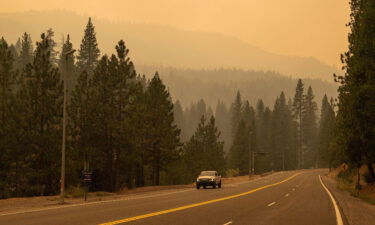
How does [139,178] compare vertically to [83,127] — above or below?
below

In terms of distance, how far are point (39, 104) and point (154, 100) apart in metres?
18.8

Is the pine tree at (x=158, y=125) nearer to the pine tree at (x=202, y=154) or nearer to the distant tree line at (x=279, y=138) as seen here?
the pine tree at (x=202, y=154)

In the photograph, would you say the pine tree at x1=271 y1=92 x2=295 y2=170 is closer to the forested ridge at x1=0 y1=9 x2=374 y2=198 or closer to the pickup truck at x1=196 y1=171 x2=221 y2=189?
the forested ridge at x1=0 y1=9 x2=374 y2=198

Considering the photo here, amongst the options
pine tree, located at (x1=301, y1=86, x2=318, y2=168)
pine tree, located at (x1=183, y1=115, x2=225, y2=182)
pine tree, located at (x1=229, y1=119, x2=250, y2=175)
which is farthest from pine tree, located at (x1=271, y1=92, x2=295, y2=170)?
pine tree, located at (x1=183, y1=115, x2=225, y2=182)

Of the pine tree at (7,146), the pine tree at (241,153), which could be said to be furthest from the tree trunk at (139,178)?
the pine tree at (241,153)

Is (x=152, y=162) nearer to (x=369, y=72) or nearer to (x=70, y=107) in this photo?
(x=70, y=107)

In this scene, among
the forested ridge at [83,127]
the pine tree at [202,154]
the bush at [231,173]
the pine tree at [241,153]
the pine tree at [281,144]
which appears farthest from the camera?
the pine tree at [281,144]

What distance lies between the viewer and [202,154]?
294 ft

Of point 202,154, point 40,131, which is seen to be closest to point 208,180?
point 40,131

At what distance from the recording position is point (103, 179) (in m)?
53.4

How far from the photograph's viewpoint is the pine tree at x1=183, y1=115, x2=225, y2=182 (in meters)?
87.4

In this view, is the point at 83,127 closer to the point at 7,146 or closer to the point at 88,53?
the point at 7,146

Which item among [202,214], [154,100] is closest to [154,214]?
[202,214]

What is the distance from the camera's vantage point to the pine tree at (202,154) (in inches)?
3442
